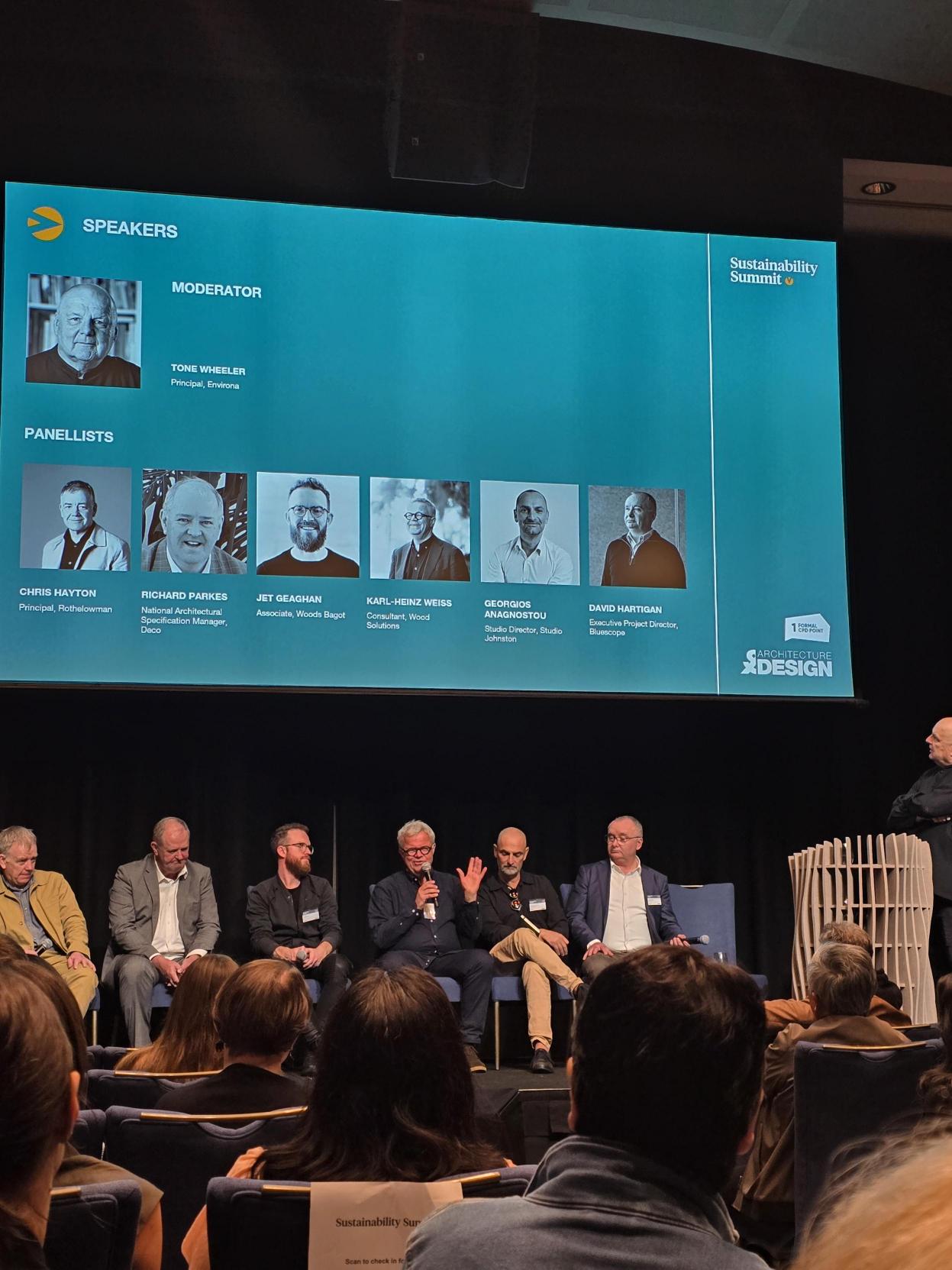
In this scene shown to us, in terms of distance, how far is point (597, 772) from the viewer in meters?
7.31

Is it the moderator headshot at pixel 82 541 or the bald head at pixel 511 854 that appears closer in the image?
the moderator headshot at pixel 82 541

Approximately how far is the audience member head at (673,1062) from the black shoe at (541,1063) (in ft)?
15.8

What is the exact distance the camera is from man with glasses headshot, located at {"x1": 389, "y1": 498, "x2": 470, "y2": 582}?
21.1 ft

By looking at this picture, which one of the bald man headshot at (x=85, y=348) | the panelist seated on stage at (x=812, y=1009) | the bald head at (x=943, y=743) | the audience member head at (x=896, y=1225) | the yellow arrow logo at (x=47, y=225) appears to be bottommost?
the panelist seated on stage at (x=812, y=1009)

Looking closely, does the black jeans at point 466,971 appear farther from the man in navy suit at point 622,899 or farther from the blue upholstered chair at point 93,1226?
the blue upholstered chair at point 93,1226

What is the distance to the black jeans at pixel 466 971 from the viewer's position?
6.11m

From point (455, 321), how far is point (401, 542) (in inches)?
44.3

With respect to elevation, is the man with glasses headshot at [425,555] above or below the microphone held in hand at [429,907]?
above

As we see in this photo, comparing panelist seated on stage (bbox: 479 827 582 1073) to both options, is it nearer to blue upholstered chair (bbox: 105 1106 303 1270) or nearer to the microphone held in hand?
the microphone held in hand

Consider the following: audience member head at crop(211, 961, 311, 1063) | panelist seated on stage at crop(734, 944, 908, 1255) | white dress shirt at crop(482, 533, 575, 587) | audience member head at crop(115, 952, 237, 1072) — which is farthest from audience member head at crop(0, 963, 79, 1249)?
white dress shirt at crop(482, 533, 575, 587)

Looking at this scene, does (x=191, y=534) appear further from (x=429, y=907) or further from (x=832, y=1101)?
(x=832, y=1101)

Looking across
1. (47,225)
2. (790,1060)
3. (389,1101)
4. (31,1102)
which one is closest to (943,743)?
(790,1060)

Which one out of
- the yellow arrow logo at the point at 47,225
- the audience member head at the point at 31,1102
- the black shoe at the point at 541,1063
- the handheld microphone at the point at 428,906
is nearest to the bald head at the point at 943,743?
the black shoe at the point at 541,1063

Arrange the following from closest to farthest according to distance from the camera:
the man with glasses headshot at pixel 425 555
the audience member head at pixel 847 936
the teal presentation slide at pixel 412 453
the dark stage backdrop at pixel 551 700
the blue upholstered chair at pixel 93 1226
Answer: the blue upholstered chair at pixel 93 1226 → the audience member head at pixel 847 936 → the teal presentation slide at pixel 412 453 → the man with glasses headshot at pixel 425 555 → the dark stage backdrop at pixel 551 700
